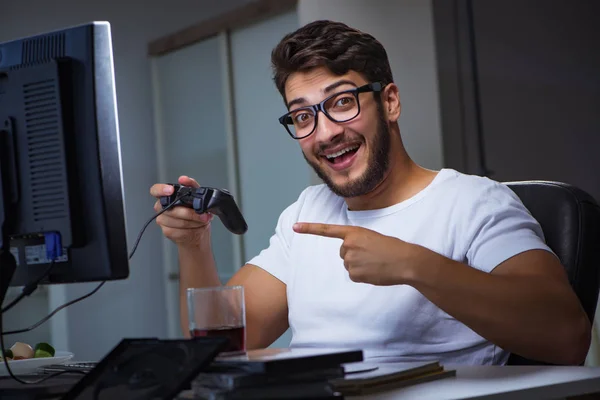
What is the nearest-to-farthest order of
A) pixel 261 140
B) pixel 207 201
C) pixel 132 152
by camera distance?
pixel 207 201 < pixel 261 140 < pixel 132 152

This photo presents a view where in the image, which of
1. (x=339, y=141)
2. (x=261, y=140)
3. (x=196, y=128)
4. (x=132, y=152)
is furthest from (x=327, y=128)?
(x=132, y=152)

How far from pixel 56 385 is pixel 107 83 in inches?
16.7

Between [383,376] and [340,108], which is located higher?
[340,108]

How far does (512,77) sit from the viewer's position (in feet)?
12.9

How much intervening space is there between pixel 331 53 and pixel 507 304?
0.68 m

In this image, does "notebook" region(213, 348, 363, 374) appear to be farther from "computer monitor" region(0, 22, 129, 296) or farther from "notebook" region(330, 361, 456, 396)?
"computer monitor" region(0, 22, 129, 296)

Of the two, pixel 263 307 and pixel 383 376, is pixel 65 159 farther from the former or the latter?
pixel 263 307

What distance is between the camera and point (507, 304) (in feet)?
4.41

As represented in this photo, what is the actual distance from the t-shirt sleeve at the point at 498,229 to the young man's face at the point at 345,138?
0.85 feet

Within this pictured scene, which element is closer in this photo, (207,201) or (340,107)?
(207,201)

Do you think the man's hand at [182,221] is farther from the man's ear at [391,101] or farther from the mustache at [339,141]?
the man's ear at [391,101]

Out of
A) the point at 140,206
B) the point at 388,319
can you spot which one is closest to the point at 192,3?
the point at 140,206

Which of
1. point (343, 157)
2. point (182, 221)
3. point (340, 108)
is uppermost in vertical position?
point (340, 108)

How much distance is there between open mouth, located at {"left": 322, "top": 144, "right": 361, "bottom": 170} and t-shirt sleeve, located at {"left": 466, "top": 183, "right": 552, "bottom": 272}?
0.30m
